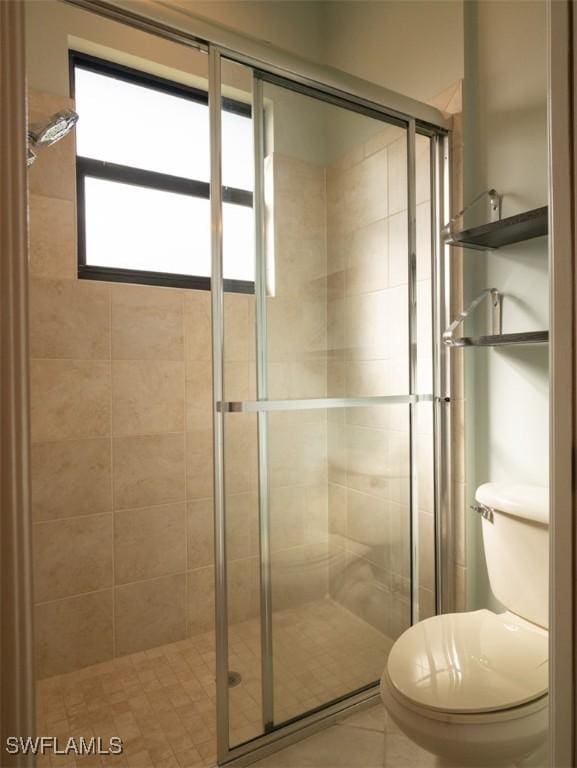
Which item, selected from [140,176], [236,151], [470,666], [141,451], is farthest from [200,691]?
[140,176]

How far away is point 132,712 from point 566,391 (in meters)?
1.79

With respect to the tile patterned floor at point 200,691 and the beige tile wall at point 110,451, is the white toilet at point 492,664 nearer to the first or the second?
the tile patterned floor at point 200,691

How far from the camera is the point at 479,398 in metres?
1.79

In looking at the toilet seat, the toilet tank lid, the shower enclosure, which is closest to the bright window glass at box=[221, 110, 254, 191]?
the shower enclosure

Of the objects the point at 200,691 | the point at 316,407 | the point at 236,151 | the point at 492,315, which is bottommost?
the point at 200,691

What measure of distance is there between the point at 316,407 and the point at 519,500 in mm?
642

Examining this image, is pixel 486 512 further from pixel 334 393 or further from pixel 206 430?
pixel 206 430

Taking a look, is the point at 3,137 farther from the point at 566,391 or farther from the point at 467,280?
the point at 467,280

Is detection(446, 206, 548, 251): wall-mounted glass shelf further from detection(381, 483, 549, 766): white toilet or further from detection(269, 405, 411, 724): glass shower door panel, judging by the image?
detection(381, 483, 549, 766): white toilet

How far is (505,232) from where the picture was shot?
1.55 meters

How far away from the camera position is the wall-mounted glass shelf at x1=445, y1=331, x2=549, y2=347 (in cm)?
139

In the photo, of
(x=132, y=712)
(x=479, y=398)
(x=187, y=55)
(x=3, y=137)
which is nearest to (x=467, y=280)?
(x=479, y=398)

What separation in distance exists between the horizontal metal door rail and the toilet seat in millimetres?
679

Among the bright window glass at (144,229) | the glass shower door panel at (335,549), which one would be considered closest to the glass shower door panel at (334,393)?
the glass shower door panel at (335,549)
